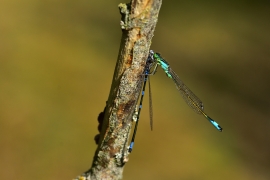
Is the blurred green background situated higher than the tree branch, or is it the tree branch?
the blurred green background

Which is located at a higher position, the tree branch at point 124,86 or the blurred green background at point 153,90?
the blurred green background at point 153,90

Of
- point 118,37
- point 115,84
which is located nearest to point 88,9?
point 118,37

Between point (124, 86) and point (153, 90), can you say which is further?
point (153, 90)

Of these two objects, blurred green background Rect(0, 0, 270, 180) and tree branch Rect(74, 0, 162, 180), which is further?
blurred green background Rect(0, 0, 270, 180)

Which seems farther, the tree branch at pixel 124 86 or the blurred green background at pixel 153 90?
the blurred green background at pixel 153 90

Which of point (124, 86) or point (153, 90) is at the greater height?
point (153, 90)
